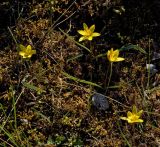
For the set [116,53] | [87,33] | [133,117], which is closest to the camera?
[133,117]

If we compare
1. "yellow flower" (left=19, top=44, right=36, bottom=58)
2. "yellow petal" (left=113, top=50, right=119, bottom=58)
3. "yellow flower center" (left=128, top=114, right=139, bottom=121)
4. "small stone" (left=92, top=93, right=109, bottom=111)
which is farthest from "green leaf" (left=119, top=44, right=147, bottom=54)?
"yellow flower" (left=19, top=44, right=36, bottom=58)

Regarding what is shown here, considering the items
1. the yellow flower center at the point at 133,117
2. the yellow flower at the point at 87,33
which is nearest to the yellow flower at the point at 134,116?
the yellow flower center at the point at 133,117

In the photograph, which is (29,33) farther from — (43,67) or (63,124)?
(63,124)

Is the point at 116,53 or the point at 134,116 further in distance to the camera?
the point at 116,53

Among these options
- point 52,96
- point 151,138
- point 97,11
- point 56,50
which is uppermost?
point 97,11

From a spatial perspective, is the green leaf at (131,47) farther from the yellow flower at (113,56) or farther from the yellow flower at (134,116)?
the yellow flower at (134,116)

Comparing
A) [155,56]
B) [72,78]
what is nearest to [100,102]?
[72,78]

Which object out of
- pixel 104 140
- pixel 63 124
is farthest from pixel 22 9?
pixel 104 140

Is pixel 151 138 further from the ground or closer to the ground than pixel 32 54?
closer to the ground

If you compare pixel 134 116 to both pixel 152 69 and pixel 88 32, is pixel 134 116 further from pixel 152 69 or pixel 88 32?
pixel 88 32
